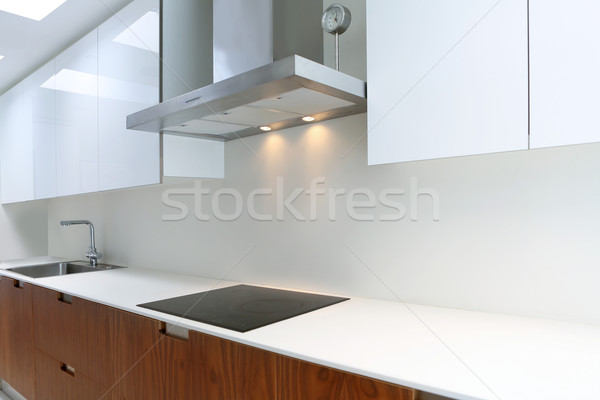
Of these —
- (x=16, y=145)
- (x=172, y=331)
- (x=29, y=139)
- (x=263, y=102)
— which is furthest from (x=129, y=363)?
(x=16, y=145)

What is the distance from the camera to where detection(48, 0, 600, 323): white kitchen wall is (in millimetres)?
1172

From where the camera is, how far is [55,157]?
9.17 feet

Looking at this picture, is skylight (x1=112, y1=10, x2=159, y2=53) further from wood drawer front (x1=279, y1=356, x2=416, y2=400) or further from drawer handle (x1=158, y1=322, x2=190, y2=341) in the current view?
wood drawer front (x1=279, y1=356, x2=416, y2=400)

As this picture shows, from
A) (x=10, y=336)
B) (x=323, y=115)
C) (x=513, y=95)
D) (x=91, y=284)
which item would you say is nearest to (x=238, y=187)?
(x=323, y=115)

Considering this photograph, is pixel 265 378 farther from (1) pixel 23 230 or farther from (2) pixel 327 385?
(1) pixel 23 230

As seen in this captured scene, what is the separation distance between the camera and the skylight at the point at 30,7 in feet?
6.89

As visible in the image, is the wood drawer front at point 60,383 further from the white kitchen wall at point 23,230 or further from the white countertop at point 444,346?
the white kitchen wall at point 23,230

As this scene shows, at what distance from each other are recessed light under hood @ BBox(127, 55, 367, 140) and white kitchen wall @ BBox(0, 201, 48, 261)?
8.94 feet

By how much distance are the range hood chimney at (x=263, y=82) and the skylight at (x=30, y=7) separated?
964mm

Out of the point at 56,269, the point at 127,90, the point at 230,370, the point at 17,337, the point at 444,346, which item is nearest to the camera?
the point at 444,346

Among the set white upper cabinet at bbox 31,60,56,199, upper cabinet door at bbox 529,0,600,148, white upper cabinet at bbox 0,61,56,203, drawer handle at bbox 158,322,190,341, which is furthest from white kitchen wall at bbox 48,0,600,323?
white upper cabinet at bbox 0,61,56,203

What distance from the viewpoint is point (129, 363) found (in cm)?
155

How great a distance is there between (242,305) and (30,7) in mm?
2015

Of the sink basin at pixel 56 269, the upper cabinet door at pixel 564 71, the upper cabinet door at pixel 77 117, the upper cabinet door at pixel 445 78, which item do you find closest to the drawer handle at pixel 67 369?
the sink basin at pixel 56 269
